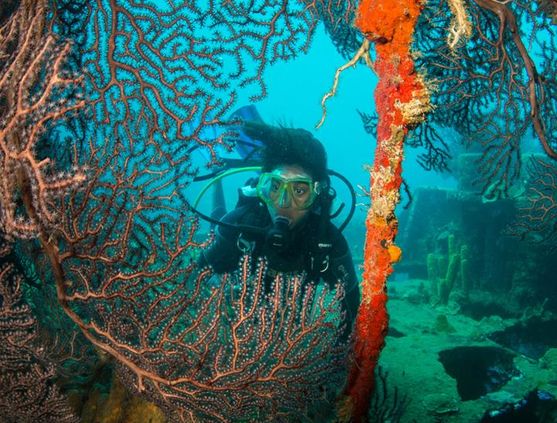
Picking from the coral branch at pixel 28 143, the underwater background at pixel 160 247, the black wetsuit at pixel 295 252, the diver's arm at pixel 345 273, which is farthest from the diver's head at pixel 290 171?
the coral branch at pixel 28 143

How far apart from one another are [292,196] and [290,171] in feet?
1.61

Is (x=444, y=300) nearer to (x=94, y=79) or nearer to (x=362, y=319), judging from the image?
(x=362, y=319)

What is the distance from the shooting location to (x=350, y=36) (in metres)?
5.91

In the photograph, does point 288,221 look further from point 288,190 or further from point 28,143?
point 28,143

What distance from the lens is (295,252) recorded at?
519 cm

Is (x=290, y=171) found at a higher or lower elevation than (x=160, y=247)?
higher

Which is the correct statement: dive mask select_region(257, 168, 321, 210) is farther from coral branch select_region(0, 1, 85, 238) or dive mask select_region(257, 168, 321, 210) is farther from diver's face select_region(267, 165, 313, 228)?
coral branch select_region(0, 1, 85, 238)

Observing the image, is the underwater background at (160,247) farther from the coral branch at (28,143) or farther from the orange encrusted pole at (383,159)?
the orange encrusted pole at (383,159)

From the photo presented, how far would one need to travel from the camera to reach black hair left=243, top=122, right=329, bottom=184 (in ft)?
19.1

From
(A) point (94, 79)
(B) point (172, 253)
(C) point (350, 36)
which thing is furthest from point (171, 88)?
(C) point (350, 36)

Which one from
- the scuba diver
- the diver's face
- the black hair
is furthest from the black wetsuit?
the black hair

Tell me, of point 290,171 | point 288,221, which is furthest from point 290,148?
point 288,221

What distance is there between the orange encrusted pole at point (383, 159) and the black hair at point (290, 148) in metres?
3.47

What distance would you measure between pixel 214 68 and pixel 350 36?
314 centimetres
